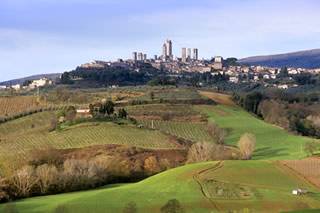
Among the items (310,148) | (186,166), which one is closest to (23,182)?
(186,166)

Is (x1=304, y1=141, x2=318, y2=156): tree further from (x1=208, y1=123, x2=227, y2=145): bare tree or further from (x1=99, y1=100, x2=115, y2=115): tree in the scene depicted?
(x1=99, y1=100, x2=115, y2=115): tree

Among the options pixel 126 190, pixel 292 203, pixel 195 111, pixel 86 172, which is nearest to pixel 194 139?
pixel 195 111

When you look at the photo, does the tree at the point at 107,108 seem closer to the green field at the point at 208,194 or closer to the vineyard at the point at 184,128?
the vineyard at the point at 184,128

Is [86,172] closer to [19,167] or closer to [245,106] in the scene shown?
[19,167]

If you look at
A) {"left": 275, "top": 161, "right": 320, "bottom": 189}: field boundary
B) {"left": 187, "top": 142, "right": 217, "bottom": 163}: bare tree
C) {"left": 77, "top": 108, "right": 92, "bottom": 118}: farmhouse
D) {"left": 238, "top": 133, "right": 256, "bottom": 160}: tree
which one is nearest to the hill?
{"left": 238, "top": 133, "right": 256, "bottom": 160}: tree

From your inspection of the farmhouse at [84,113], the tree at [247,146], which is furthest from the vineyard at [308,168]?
the farmhouse at [84,113]

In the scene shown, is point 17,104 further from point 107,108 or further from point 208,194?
point 208,194
